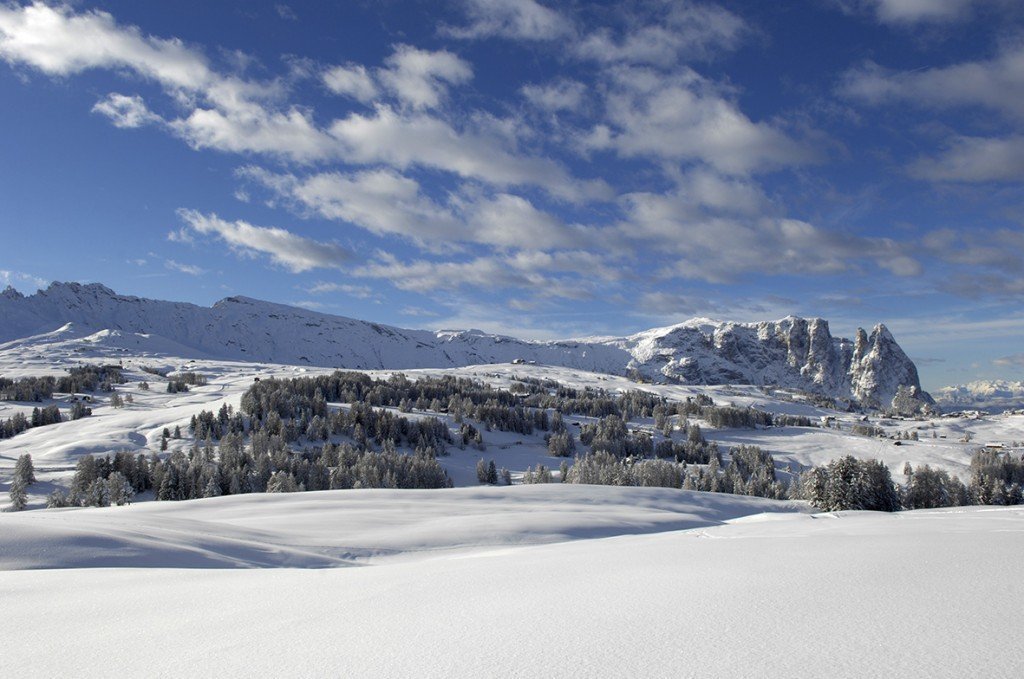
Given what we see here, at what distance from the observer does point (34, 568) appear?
41.2 feet

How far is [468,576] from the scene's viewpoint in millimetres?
9961

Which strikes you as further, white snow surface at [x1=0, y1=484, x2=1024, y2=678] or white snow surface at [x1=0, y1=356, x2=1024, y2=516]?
white snow surface at [x1=0, y1=356, x2=1024, y2=516]

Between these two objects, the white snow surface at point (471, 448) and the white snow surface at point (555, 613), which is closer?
the white snow surface at point (555, 613)

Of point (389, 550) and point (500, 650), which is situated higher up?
point (500, 650)

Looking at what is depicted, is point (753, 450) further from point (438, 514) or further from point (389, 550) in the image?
point (389, 550)

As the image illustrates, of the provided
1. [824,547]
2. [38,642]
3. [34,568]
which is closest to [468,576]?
[38,642]

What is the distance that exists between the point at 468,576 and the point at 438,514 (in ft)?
63.5

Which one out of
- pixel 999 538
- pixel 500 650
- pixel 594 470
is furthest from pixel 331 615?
pixel 594 470

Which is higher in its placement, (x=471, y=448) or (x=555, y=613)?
(x=555, y=613)

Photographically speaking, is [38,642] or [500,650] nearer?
[500,650]

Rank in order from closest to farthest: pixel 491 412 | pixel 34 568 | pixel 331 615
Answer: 1. pixel 331 615
2. pixel 34 568
3. pixel 491 412

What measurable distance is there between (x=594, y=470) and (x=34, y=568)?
68.5 m

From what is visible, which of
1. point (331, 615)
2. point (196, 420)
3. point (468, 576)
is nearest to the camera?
point (331, 615)

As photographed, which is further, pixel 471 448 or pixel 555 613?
pixel 471 448
